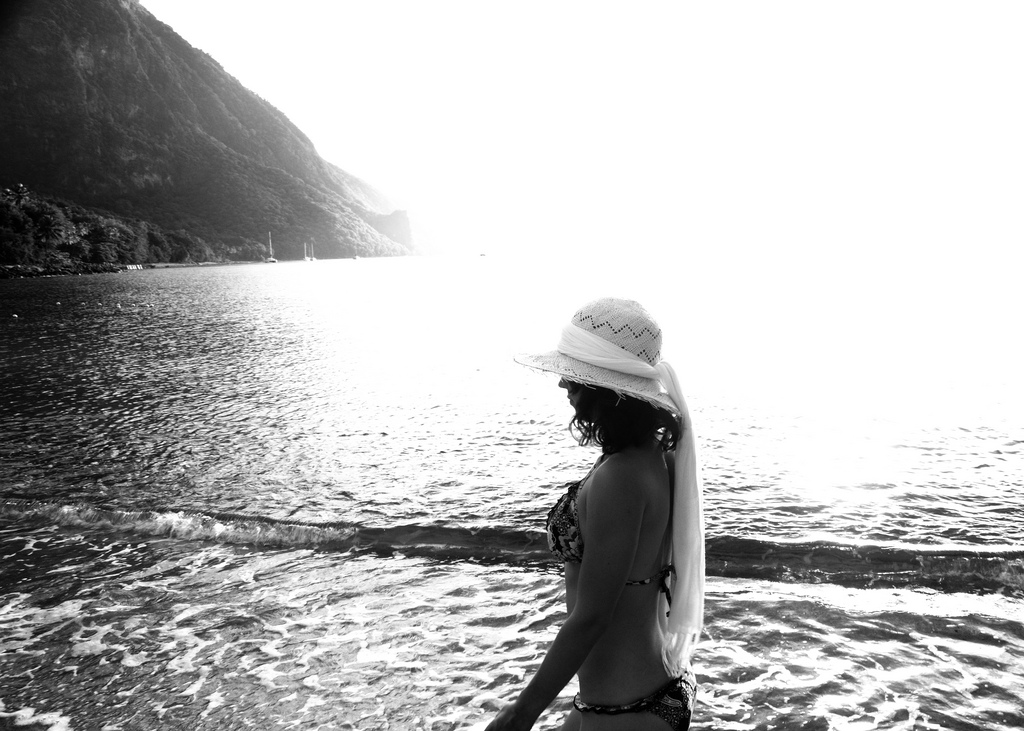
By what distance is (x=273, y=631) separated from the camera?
5.11m

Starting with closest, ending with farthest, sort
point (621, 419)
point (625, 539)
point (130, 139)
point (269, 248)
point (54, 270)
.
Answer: point (625, 539)
point (621, 419)
point (54, 270)
point (269, 248)
point (130, 139)

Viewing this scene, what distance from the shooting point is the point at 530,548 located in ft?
22.0

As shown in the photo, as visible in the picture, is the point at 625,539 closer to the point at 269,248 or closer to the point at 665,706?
the point at 665,706

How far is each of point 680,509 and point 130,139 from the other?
19216cm

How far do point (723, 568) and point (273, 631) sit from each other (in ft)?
12.0

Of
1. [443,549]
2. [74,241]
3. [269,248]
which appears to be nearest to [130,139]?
[269,248]

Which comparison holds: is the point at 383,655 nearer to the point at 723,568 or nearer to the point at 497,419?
the point at 723,568

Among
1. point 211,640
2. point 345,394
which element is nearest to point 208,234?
point 345,394

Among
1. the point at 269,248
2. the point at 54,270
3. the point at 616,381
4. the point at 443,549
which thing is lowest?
the point at 443,549

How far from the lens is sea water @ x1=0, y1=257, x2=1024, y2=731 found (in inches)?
169

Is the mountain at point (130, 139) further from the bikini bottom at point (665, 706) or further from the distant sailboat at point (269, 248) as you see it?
the bikini bottom at point (665, 706)

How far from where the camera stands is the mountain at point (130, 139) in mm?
151000

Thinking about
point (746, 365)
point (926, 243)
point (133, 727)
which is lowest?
point (133, 727)

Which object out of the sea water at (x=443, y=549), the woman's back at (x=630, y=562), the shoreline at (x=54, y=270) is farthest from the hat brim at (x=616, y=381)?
the shoreline at (x=54, y=270)
